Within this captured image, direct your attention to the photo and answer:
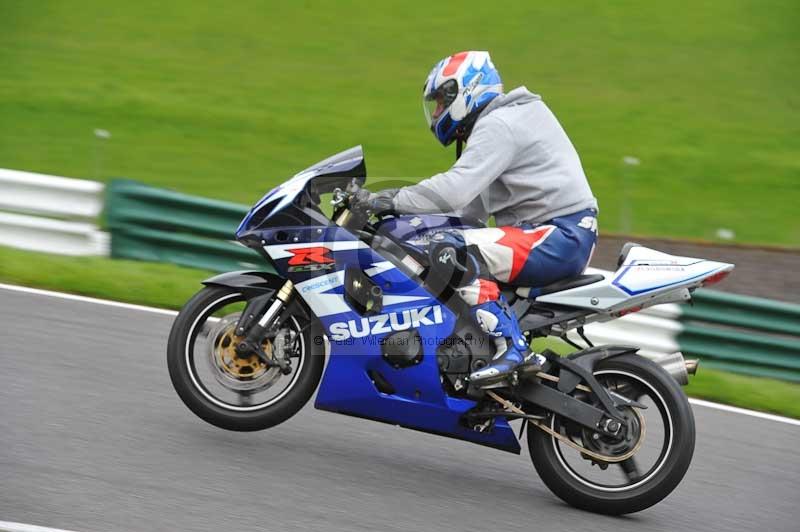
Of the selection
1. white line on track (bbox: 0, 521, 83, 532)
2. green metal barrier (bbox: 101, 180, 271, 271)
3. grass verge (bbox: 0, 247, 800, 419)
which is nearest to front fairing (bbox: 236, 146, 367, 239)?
white line on track (bbox: 0, 521, 83, 532)

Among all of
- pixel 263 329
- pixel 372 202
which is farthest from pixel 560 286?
pixel 263 329

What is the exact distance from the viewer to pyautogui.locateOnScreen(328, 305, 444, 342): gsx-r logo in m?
5.34

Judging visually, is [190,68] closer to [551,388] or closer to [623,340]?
[623,340]

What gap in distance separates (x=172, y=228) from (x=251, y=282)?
13.0 feet

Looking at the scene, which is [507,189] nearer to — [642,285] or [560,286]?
[560,286]

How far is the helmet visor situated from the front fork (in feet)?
3.36

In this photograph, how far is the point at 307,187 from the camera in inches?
211

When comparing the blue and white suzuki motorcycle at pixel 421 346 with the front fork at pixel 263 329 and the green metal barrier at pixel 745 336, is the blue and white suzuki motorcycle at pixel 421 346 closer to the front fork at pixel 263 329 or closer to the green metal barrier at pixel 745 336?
the front fork at pixel 263 329

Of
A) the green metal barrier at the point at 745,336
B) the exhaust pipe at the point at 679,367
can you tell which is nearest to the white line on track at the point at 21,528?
the exhaust pipe at the point at 679,367

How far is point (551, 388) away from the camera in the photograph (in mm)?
5441

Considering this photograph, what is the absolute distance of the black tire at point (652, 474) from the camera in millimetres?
5246

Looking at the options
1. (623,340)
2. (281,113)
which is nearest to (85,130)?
(281,113)

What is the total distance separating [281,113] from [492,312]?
445 inches

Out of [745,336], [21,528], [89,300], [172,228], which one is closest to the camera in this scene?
[21,528]
